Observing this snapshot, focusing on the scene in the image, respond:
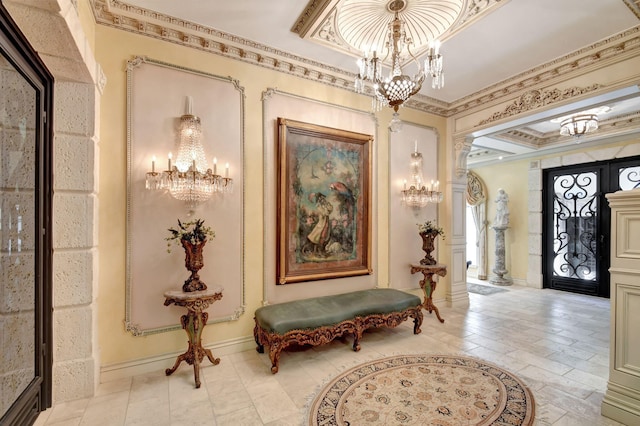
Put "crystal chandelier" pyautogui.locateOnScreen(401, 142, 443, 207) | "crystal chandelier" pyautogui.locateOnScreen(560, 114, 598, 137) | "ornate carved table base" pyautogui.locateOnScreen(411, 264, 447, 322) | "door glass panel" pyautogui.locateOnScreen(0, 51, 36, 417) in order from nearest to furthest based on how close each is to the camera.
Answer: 1. "door glass panel" pyautogui.locateOnScreen(0, 51, 36, 417)
2. "ornate carved table base" pyautogui.locateOnScreen(411, 264, 447, 322)
3. "crystal chandelier" pyautogui.locateOnScreen(401, 142, 443, 207)
4. "crystal chandelier" pyautogui.locateOnScreen(560, 114, 598, 137)

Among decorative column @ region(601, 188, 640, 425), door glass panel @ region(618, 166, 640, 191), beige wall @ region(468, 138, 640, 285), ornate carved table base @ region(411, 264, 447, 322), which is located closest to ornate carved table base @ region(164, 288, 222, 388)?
ornate carved table base @ region(411, 264, 447, 322)

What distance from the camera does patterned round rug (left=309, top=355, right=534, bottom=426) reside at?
7.14 ft

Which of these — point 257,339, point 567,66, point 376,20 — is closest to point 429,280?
point 257,339

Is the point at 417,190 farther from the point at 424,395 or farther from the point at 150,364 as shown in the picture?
the point at 150,364

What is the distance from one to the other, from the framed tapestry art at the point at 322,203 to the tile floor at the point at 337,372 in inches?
38.9

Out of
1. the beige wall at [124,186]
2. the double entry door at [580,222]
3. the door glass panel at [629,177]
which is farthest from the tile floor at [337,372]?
the door glass panel at [629,177]

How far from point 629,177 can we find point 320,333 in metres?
6.88

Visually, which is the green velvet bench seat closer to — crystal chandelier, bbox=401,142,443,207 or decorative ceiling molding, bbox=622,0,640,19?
crystal chandelier, bbox=401,142,443,207

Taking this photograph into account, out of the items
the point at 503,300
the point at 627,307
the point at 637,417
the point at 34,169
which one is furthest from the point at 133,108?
the point at 503,300

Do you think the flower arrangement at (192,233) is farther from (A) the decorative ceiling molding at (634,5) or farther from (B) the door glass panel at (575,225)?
(B) the door glass panel at (575,225)

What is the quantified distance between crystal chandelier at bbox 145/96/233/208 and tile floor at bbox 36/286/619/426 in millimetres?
1746

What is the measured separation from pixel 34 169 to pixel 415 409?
11.3 ft

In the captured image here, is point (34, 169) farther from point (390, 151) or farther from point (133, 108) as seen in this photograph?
point (390, 151)

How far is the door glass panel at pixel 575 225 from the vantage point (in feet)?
20.2
